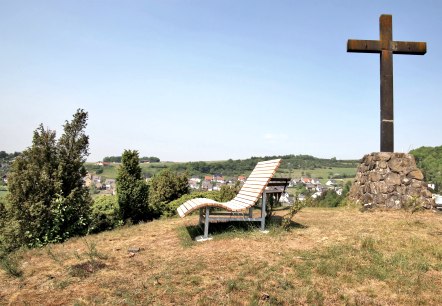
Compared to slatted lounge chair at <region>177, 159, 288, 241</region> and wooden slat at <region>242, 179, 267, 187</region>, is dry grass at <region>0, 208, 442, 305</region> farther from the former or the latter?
wooden slat at <region>242, 179, 267, 187</region>

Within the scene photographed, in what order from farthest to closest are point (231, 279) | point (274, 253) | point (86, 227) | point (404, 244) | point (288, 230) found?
point (86, 227) < point (288, 230) < point (404, 244) < point (274, 253) < point (231, 279)

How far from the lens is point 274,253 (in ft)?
17.8

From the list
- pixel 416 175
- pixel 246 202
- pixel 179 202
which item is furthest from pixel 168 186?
pixel 416 175

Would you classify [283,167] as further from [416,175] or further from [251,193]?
[251,193]

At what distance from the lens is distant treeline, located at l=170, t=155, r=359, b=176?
51438 mm

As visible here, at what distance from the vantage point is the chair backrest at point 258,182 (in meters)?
6.89

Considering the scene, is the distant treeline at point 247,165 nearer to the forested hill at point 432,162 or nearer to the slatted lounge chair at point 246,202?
the forested hill at point 432,162

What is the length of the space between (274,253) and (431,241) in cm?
311

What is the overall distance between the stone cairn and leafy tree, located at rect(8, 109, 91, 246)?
862cm

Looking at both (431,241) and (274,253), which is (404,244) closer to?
(431,241)

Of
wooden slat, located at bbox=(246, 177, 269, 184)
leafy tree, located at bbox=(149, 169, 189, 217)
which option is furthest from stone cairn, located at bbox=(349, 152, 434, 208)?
leafy tree, located at bbox=(149, 169, 189, 217)

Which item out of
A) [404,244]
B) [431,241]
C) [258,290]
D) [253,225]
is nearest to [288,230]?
[253,225]

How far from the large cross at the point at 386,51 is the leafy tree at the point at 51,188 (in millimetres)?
8932

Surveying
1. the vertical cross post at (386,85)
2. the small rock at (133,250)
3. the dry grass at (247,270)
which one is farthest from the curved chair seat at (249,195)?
the vertical cross post at (386,85)
